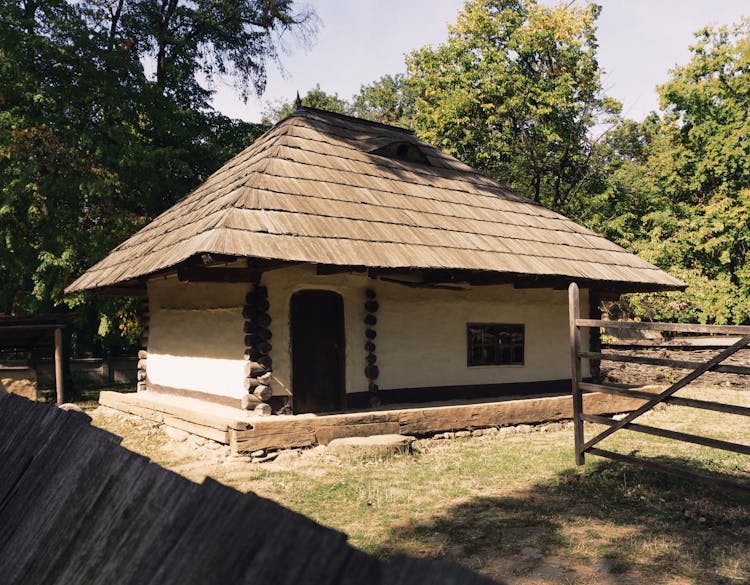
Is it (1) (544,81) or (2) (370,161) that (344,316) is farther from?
(1) (544,81)

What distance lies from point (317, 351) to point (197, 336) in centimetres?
226

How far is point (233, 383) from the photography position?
8.82 metres

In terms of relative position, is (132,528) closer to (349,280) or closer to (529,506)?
(529,506)

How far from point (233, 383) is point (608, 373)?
11252mm

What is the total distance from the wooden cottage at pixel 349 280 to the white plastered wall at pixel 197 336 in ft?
0.12

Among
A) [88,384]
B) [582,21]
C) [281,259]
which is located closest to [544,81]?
[582,21]

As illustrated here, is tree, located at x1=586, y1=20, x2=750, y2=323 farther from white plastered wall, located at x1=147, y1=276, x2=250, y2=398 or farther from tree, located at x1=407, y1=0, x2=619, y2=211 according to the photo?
white plastered wall, located at x1=147, y1=276, x2=250, y2=398

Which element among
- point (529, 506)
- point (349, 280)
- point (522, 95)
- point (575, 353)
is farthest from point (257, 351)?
point (522, 95)

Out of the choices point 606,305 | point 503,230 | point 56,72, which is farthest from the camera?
point 606,305

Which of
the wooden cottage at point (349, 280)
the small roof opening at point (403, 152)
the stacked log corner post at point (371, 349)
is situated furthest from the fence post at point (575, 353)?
the small roof opening at point (403, 152)

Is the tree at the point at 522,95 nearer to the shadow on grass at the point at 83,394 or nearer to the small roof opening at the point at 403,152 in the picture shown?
the small roof opening at the point at 403,152

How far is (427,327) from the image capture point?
401 inches

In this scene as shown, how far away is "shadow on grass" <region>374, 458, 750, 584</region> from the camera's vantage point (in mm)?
3990

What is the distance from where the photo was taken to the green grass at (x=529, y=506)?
4.14 metres
